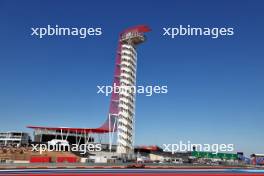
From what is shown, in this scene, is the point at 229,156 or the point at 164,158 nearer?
the point at 229,156

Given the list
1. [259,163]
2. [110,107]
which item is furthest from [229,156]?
[110,107]

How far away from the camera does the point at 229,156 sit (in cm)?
12938

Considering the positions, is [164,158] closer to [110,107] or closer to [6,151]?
[110,107]

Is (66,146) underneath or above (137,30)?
underneath

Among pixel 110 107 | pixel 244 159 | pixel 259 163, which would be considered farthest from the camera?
pixel 110 107

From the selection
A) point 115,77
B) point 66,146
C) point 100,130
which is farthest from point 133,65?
point 66,146

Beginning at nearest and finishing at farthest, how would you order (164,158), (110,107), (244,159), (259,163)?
(259,163) < (244,159) < (164,158) < (110,107)

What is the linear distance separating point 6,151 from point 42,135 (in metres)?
38.8

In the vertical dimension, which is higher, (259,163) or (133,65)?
(133,65)

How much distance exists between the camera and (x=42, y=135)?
156875mm

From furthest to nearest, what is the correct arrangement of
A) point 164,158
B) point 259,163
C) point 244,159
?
point 164,158, point 244,159, point 259,163

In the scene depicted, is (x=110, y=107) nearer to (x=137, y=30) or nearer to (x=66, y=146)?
(x=66, y=146)

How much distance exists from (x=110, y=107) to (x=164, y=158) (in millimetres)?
28808

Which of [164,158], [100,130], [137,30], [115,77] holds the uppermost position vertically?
[137,30]
